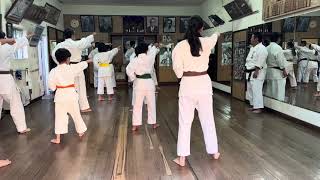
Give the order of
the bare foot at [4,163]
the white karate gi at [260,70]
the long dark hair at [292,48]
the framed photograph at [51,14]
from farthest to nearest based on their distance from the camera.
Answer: the framed photograph at [51,14], the white karate gi at [260,70], the long dark hair at [292,48], the bare foot at [4,163]

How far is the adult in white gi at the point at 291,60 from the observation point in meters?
6.06

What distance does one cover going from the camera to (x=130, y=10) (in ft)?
41.4

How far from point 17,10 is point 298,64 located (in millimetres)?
5750

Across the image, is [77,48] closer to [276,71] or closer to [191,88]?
[191,88]

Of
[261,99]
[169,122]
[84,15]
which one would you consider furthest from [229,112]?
[84,15]

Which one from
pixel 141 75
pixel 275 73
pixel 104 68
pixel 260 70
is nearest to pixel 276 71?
pixel 275 73

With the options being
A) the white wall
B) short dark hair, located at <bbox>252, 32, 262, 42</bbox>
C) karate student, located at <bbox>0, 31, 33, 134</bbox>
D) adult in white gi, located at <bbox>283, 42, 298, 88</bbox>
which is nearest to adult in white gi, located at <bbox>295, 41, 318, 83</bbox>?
adult in white gi, located at <bbox>283, 42, 298, 88</bbox>

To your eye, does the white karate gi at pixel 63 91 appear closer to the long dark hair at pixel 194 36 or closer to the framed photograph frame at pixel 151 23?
the long dark hair at pixel 194 36

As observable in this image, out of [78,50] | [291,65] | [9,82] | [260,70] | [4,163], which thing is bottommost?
[4,163]

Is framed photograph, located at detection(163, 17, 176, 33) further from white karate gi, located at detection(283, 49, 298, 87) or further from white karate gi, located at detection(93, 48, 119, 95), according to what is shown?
white karate gi, located at detection(283, 49, 298, 87)

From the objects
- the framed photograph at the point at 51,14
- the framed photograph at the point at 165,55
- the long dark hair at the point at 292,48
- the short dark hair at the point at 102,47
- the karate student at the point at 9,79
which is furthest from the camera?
the framed photograph at the point at 165,55

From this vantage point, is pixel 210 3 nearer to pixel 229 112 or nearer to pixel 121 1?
pixel 121 1

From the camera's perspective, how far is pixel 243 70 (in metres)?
8.05

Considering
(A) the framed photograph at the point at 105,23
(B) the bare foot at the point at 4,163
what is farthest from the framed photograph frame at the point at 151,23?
(B) the bare foot at the point at 4,163
